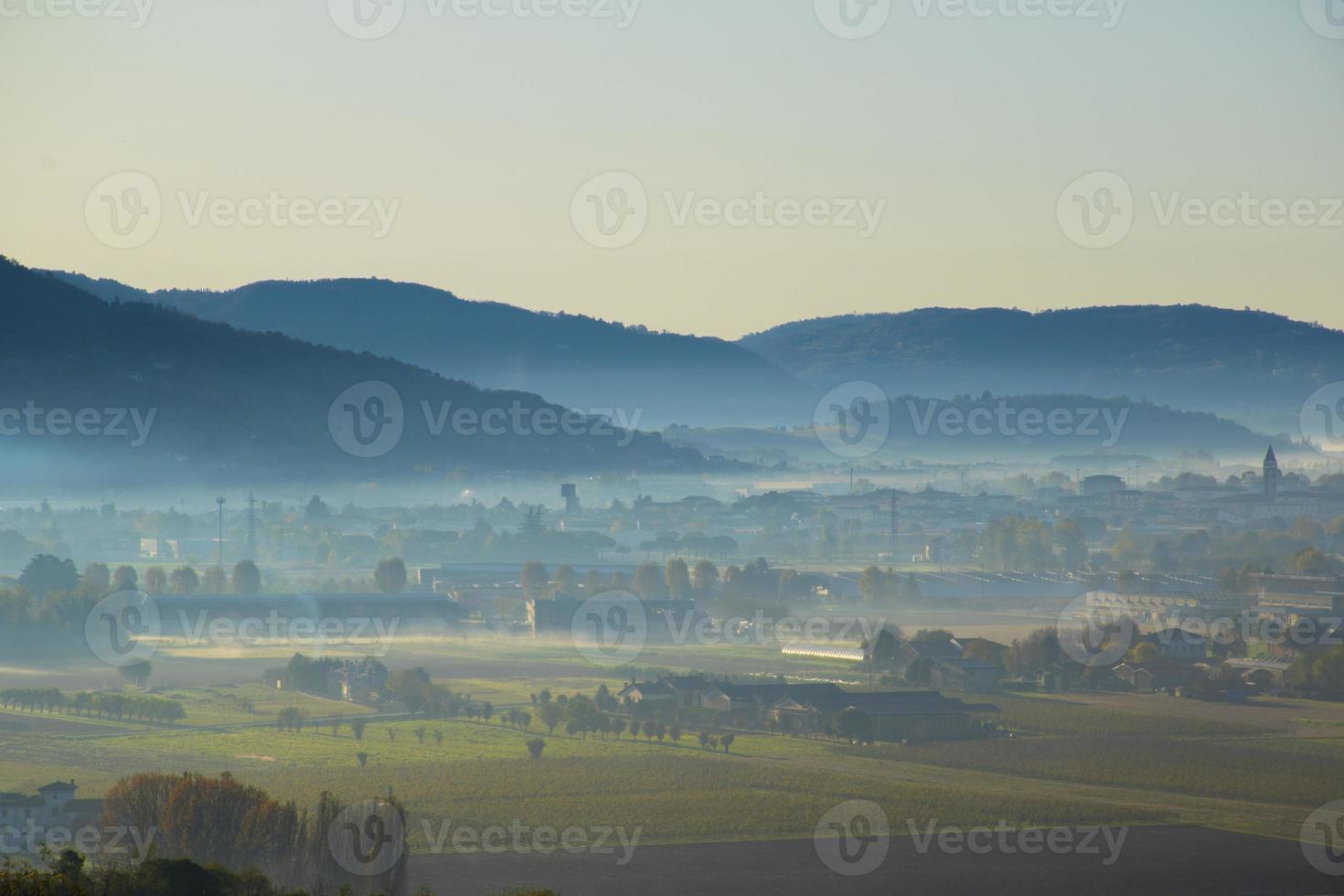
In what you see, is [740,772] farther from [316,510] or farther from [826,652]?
[316,510]

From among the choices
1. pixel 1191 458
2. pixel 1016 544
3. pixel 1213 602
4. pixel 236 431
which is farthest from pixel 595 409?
pixel 1213 602

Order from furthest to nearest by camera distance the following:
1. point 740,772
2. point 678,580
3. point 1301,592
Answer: point 678,580 < point 1301,592 < point 740,772

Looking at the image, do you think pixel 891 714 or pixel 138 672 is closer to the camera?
pixel 891 714

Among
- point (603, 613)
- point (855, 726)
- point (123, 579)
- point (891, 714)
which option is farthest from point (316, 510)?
point (855, 726)

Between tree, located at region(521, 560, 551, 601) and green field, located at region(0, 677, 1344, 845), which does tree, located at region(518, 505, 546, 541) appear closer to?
tree, located at region(521, 560, 551, 601)

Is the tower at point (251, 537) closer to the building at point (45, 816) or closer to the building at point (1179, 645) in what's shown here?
the building at point (1179, 645)

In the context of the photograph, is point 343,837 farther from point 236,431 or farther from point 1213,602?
point 236,431

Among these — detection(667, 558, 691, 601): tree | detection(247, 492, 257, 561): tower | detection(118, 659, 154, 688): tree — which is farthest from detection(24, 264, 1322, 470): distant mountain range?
detection(118, 659, 154, 688): tree
